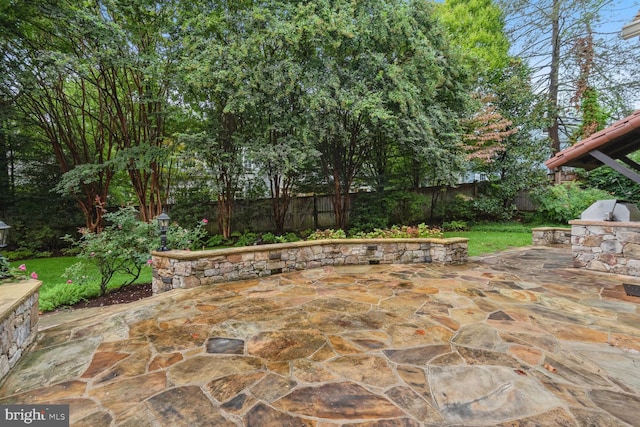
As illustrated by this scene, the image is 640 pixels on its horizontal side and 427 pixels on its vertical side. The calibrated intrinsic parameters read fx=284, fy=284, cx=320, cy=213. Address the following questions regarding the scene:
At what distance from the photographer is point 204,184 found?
9070mm

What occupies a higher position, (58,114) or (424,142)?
(58,114)

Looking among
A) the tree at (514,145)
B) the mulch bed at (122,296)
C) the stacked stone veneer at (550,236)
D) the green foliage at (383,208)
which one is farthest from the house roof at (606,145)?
the mulch bed at (122,296)

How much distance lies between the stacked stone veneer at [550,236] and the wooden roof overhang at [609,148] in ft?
9.71

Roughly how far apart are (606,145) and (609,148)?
1.10 ft

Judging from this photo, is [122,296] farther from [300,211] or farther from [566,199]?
[566,199]

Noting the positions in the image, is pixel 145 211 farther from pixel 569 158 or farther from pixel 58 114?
pixel 569 158

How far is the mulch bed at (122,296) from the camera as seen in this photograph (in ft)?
13.1

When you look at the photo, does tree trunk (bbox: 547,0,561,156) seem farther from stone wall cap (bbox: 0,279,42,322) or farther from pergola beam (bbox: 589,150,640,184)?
stone wall cap (bbox: 0,279,42,322)

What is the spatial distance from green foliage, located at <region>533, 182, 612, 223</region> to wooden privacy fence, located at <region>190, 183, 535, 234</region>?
3.63 feet

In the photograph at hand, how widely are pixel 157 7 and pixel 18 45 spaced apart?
3165 mm

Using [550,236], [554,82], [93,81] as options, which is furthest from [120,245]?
[554,82]

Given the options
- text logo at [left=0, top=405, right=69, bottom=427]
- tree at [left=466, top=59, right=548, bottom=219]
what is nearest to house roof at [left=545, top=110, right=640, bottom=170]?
tree at [left=466, top=59, right=548, bottom=219]

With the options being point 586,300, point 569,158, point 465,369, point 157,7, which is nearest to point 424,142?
point 569,158

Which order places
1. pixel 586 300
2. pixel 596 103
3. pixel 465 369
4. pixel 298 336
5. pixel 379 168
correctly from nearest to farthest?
pixel 465 369, pixel 298 336, pixel 586 300, pixel 379 168, pixel 596 103
